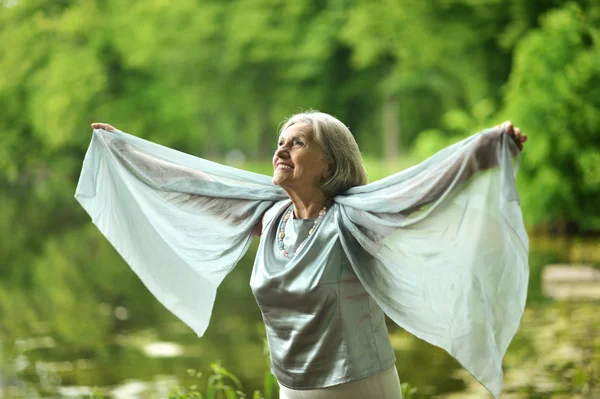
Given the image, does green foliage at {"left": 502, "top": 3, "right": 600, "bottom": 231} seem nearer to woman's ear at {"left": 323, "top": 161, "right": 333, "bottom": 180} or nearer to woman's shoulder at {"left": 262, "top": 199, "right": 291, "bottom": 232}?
woman's shoulder at {"left": 262, "top": 199, "right": 291, "bottom": 232}

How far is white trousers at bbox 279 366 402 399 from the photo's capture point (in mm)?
2266

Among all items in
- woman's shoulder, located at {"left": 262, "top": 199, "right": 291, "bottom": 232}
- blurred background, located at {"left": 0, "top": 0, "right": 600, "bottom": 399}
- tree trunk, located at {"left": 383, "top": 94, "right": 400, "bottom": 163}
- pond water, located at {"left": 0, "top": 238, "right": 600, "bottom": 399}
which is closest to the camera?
woman's shoulder, located at {"left": 262, "top": 199, "right": 291, "bottom": 232}

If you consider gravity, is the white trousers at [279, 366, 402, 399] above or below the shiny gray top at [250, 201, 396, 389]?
below

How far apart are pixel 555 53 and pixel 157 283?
1290 centimetres

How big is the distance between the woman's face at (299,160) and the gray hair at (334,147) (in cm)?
2

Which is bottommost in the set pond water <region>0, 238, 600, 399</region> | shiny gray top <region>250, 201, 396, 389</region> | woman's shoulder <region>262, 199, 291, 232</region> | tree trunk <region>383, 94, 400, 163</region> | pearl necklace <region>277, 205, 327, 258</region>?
pond water <region>0, 238, 600, 399</region>

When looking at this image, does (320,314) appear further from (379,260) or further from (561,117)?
(561,117)

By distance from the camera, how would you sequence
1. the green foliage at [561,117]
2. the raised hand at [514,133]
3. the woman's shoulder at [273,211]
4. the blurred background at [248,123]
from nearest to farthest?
the raised hand at [514,133]
the woman's shoulder at [273,211]
the blurred background at [248,123]
the green foliage at [561,117]

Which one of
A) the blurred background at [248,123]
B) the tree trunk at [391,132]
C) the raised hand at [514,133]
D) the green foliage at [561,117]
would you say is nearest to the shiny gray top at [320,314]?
the raised hand at [514,133]

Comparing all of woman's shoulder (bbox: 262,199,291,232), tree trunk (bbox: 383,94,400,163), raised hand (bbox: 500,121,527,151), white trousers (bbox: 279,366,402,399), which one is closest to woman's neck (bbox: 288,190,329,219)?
woman's shoulder (bbox: 262,199,291,232)

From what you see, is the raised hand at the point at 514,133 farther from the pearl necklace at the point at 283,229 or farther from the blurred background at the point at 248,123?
the blurred background at the point at 248,123

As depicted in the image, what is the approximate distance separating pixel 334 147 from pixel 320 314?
0.49 m

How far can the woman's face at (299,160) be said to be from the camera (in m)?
2.34

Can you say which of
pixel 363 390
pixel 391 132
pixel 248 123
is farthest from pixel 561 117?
pixel 248 123
